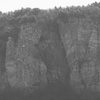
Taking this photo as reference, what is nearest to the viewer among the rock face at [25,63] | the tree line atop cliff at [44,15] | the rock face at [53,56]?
the rock face at [53,56]

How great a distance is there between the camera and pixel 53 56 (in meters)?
22.0

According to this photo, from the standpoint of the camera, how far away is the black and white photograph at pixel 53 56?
69.3ft

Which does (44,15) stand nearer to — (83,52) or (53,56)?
(53,56)

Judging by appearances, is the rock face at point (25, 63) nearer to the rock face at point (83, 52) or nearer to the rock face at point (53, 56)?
the rock face at point (53, 56)

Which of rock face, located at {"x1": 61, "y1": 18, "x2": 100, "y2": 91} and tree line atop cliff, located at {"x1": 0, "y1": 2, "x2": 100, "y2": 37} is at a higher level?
tree line atop cliff, located at {"x1": 0, "y1": 2, "x2": 100, "y2": 37}

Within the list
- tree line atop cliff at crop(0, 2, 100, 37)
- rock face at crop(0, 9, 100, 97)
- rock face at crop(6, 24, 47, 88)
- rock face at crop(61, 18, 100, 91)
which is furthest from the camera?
tree line atop cliff at crop(0, 2, 100, 37)

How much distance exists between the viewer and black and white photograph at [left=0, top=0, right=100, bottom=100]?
831 inches

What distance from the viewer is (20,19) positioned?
76.0ft

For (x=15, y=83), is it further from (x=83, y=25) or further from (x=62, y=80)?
(x=83, y=25)

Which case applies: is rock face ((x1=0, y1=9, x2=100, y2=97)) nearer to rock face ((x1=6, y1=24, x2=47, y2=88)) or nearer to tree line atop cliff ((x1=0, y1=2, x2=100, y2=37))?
rock face ((x1=6, y1=24, x2=47, y2=88))

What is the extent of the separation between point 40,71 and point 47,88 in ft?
3.96

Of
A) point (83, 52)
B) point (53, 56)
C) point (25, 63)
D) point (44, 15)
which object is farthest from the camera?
point (44, 15)

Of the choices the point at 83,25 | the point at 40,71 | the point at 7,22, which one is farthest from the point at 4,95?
the point at 83,25

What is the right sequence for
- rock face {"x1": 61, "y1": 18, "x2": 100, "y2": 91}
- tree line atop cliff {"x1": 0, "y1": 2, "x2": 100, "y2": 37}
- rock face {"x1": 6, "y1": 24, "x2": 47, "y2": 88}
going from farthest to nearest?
1. tree line atop cliff {"x1": 0, "y1": 2, "x2": 100, "y2": 37}
2. rock face {"x1": 6, "y1": 24, "x2": 47, "y2": 88}
3. rock face {"x1": 61, "y1": 18, "x2": 100, "y2": 91}
